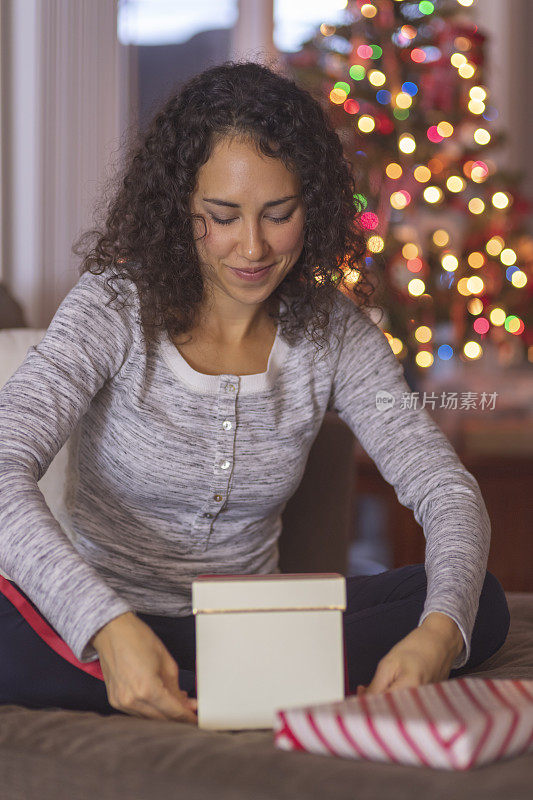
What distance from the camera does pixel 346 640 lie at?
1.15m

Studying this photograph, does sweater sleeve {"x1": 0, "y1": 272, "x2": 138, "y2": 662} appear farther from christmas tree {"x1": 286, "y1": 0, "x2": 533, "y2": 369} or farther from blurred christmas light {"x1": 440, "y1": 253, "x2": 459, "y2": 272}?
blurred christmas light {"x1": 440, "y1": 253, "x2": 459, "y2": 272}

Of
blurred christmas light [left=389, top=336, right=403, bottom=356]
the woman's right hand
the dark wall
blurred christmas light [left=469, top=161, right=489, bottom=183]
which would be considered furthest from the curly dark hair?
blurred christmas light [left=469, top=161, right=489, bottom=183]

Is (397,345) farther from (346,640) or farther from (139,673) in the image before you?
(139,673)

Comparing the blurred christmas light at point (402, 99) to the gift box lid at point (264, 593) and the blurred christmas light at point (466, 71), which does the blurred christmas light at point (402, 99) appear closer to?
the blurred christmas light at point (466, 71)

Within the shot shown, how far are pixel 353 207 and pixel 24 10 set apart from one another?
97 centimetres

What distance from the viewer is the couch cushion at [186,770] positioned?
747mm

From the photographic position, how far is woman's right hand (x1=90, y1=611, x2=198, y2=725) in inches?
34.8

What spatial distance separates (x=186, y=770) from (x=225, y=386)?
60 cm

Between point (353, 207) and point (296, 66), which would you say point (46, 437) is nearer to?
point (353, 207)

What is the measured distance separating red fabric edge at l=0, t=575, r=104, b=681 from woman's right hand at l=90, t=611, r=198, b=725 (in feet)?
0.20

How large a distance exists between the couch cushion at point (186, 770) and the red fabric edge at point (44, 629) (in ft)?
0.18

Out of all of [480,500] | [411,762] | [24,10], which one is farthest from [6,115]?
[411,762]

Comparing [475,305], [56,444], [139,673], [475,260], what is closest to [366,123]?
[475,260]

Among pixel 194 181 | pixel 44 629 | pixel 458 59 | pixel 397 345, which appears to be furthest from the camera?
pixel 458 59
